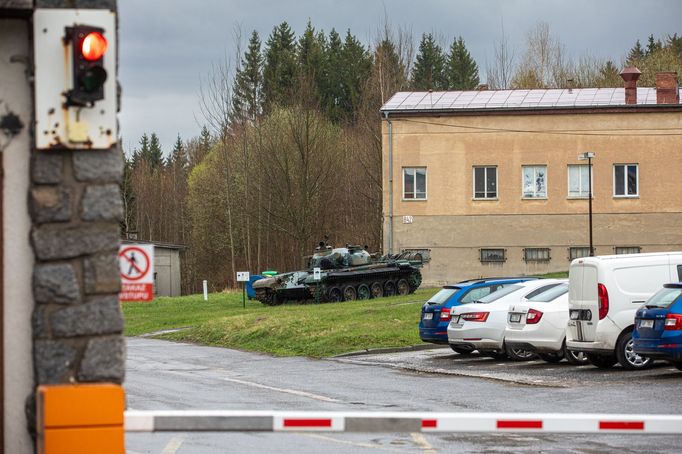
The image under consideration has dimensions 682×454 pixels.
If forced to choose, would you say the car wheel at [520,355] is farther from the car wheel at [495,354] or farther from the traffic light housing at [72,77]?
the traffic light housing at [72,77]

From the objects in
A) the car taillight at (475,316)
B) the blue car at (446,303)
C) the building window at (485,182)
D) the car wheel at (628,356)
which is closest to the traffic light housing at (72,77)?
the car wheel at (628,356)

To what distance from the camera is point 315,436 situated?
43.0ft

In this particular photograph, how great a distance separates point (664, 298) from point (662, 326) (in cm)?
58

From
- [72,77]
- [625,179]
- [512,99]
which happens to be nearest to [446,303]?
[72,77]

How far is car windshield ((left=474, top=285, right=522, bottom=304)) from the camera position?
25.2 metres

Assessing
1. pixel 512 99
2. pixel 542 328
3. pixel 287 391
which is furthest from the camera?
pixel 512 99

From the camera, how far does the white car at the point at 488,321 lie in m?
24.4

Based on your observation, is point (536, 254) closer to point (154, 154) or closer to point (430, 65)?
point (430, 65)

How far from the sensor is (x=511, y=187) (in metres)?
55.9

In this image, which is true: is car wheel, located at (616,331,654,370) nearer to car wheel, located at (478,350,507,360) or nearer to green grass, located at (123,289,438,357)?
car wheel, located at (478,350,507,360)

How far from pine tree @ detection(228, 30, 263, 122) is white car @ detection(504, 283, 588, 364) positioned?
5234cm

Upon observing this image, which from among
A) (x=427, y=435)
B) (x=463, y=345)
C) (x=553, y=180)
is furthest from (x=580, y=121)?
(x=427, y=435)

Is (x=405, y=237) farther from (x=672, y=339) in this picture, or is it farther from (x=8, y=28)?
(x=8, y=28)

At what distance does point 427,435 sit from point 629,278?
8.85m
